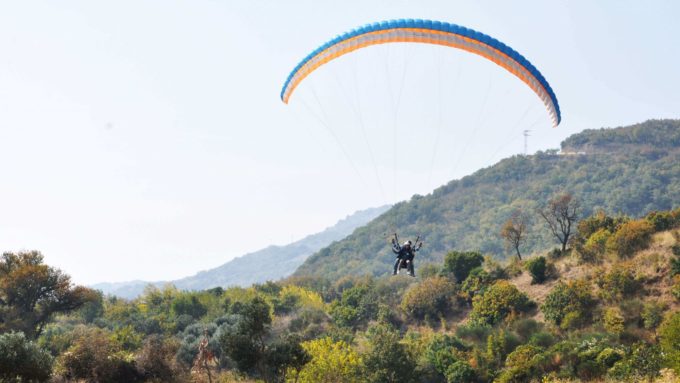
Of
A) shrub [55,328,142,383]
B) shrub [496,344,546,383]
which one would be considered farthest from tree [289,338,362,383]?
shrub [55,328,142,383]

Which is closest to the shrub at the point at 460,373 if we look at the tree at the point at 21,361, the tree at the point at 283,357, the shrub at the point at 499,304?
the shrub at the point at 499,304

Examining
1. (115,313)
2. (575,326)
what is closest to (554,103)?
(575,326)

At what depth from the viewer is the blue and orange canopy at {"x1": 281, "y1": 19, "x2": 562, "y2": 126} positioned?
85.1ft

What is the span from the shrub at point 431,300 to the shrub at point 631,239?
44.5 ft

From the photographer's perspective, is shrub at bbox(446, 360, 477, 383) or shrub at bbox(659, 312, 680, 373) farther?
shrub at bbox(446, 360, 477, 383)

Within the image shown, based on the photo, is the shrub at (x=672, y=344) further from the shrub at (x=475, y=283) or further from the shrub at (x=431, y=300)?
the shrub at (x=431, y=300)

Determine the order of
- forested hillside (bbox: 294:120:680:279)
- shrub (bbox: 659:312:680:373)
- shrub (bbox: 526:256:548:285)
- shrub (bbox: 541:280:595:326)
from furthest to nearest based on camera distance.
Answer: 1. forested hillside (bbox: 294:120:680:279)
2. shrub (bbox: 526:256:548:285)
3. shrub (bbox: 541:280:595:326)
4. shrub (bbox: 659:312:680:373)

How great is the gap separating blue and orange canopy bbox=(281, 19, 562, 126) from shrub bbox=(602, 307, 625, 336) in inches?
572

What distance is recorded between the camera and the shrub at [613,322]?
1315 inches

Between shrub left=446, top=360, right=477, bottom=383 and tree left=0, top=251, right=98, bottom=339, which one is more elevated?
tree left=0, top=251, right=98, bottom=339

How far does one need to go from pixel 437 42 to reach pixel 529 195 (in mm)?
132087

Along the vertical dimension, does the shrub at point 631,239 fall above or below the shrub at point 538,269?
above

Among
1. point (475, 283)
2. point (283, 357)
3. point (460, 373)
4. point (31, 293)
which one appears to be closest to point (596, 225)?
point (475, 283)

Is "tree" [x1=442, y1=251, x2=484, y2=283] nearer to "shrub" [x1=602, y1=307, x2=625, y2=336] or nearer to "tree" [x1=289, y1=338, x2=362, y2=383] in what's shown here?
"shrub" [x1=602, y1=307, x2=625, y2=336]
